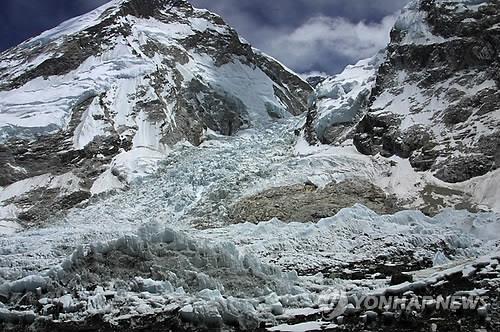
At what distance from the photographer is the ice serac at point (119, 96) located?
4459cm

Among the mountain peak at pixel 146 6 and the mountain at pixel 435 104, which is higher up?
the mountain peak at pixel 146 6

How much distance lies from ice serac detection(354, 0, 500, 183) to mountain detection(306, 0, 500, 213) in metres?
0.06

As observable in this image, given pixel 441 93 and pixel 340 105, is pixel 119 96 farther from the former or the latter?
pixel 441 93

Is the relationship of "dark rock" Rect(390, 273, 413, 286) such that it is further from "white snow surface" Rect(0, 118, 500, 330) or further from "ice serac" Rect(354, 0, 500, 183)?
"ice serac" Rect(354, 0, 500, 183)

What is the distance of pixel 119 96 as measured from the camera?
52969 mm

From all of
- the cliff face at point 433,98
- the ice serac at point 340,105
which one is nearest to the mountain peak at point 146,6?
the ice serac at point 340,105

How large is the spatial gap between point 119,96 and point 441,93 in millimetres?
30156

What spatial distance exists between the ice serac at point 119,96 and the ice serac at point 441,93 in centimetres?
1921

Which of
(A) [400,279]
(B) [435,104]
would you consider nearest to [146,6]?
(B) [435,104]

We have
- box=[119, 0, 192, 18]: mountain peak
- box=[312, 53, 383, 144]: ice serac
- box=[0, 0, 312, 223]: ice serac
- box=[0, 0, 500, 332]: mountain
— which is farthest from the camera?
box=[119, 0, 192, 18]: mountain peak

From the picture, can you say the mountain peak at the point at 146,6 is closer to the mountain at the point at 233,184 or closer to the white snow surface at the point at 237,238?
the mountain at the point at 233,184

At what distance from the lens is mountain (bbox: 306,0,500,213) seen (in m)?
32.0

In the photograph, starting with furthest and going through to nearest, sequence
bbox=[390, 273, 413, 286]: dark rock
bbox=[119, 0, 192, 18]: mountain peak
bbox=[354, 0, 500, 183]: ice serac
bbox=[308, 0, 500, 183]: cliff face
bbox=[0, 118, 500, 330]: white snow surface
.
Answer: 1. bbox=[119, 0, 192, 18]: mountain peak
2. bbox=[308, 0, 500, 183]: cliff face
3. bbox=[354, 0, 500, 183]: ice serac
4. bbox=[390, 273, 413, 286]: dark rock
5. bbox=[0, 118, 500, 330]: white snow surface

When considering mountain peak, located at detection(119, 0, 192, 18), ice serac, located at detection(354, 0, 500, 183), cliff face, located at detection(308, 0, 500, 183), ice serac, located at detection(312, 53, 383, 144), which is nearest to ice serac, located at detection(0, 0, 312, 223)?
mountain peak, located at detection(119, 0, 192, 18)
